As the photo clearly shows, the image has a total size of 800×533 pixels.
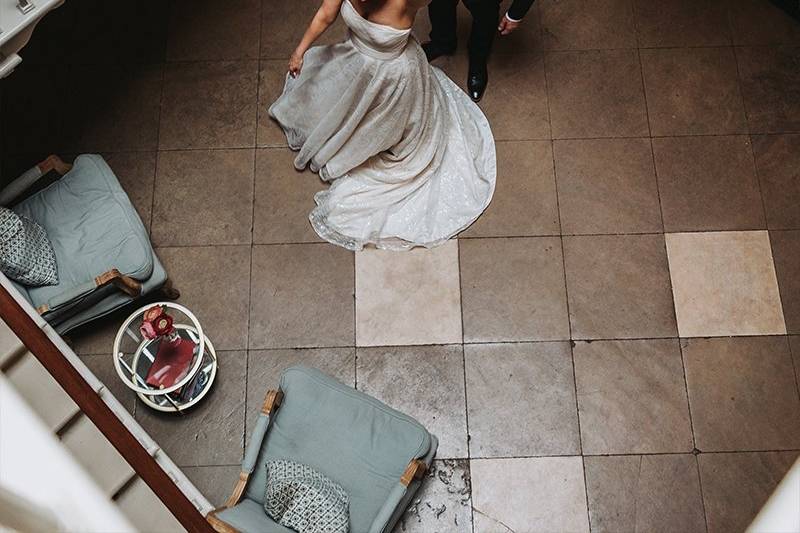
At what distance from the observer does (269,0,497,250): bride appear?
10.1 feet

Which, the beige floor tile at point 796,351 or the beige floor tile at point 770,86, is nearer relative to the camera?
the beige floor tile at point 796,351

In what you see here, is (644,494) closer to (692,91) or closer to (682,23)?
(692,91)

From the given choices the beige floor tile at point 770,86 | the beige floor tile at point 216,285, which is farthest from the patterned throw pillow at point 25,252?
the beige floor tile at point 770,86

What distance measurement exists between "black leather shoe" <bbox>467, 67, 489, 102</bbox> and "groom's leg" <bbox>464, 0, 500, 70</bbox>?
0.02m

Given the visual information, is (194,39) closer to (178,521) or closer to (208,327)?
(208,327)

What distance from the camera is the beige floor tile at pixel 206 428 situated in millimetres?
3057

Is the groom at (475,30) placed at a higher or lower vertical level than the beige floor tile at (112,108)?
lower

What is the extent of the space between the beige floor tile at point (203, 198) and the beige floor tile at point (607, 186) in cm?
151

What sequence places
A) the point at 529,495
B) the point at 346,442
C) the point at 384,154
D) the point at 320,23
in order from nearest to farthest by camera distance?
1. the point at 346,442
2. the point at 320,23
3. the point at 529,495
4. the point at 384,154

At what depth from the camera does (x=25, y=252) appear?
273cm

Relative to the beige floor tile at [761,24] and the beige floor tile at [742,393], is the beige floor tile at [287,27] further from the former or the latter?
the beige floor tile at [742,393]

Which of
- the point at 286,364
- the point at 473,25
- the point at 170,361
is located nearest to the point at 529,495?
the point at 286,364

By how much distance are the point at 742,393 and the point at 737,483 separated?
39 centimetres

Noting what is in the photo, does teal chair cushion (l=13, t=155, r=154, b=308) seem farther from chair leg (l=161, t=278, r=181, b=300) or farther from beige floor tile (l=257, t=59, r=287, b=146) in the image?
beige floor tile (l=257, t=59, r=287, b=146)
